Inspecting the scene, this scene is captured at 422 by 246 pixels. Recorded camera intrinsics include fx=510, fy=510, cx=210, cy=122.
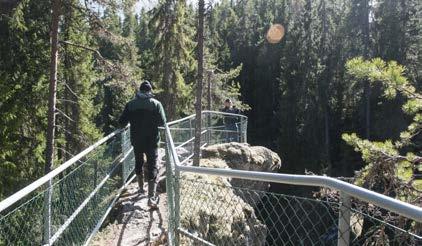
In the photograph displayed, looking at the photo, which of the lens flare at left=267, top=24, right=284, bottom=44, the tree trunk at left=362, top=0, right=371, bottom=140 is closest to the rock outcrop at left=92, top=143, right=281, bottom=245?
the tree trunk at left=362, top=0, right=371, bottom=140

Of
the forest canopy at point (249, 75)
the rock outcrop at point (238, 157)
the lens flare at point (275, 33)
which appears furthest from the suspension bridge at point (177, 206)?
the lens flare at point (275, 33)

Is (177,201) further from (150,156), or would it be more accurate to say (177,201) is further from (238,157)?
(238,157)

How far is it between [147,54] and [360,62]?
55218mm

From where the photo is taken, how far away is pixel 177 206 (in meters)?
4.69

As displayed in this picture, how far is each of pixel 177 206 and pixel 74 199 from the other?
5.53 ft

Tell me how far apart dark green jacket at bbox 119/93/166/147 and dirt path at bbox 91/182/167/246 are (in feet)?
3.41

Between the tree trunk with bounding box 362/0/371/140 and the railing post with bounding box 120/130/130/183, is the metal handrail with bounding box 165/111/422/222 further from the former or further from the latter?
the tree trunk with bounding box 362/0/371/140

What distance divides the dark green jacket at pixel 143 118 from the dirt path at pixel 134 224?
1039 millimetres

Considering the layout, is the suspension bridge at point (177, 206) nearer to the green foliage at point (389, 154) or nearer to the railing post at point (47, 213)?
the railing post at point (47, 213)

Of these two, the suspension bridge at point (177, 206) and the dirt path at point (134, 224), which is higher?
the suspension bridge at point (177, 206)

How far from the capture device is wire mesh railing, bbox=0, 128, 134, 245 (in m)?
4.55

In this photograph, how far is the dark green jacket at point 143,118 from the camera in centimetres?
793

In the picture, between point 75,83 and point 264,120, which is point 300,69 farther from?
point 75,83

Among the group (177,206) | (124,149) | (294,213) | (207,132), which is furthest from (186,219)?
(207,132)
